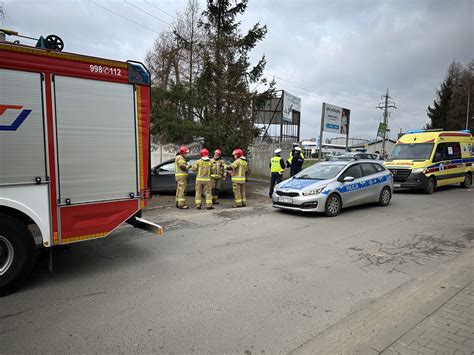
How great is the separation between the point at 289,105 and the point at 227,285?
70.4ft

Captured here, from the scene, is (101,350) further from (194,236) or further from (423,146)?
(423,146)

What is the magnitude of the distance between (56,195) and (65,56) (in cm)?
178

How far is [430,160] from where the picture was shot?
1378cm

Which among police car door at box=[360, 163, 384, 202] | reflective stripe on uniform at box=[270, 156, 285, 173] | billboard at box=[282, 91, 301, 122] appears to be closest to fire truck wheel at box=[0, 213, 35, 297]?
police car door at box=[360, 163, 384, 202]

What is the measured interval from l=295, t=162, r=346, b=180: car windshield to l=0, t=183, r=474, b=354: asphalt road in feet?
6.37

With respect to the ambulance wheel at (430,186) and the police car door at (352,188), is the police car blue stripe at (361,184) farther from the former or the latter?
the ambulance wheel at (430,186)

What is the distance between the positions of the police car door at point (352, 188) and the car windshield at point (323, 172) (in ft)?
0.81

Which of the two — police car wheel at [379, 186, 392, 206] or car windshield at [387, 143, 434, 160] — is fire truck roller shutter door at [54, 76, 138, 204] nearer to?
police car wheel at [379, 186, 392, 206]

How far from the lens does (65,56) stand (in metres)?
4.25

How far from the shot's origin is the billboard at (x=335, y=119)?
22.0 metres

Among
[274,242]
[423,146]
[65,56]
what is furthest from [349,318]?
[423,146]

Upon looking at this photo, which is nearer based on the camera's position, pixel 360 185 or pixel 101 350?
pixel 101 350

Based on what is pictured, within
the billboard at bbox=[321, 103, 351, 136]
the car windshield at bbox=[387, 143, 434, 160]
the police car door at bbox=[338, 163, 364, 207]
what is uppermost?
the billboard at bbox=[321, 103, 351, 136]

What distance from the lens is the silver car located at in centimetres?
877
